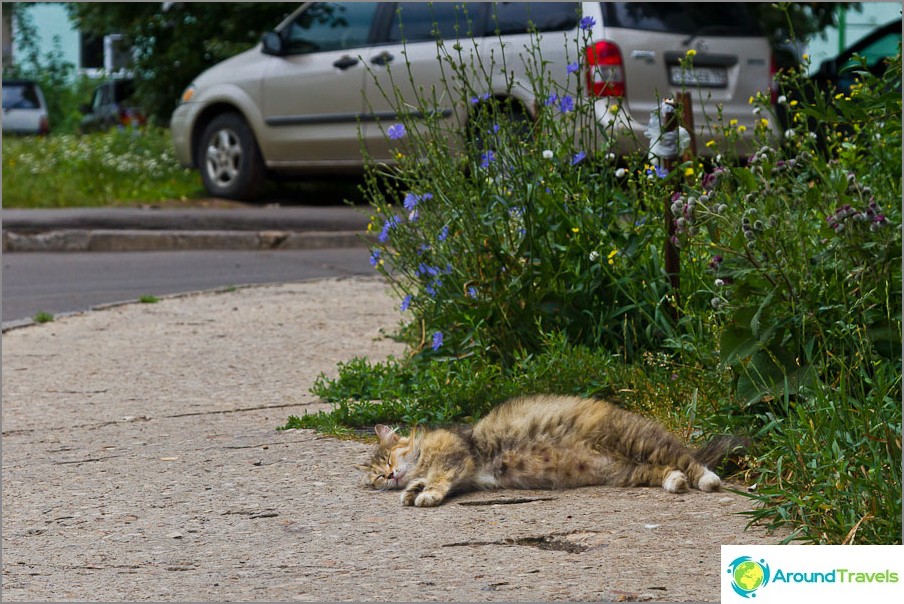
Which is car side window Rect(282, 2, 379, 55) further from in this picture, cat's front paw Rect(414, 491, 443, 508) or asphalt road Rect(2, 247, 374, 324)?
cat's front paw Rect(414, 491, 443, 508)

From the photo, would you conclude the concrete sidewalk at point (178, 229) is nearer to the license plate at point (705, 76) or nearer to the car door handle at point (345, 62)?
the car door handle at point (345, 62)

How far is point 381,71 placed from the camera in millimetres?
11742

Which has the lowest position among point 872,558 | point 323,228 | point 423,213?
point 323,228

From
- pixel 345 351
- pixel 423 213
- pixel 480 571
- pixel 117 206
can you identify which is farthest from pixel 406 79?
pixel 480 571

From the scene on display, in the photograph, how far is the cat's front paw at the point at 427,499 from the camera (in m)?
3.99

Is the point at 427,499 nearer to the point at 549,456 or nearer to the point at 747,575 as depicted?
the point at 549,456

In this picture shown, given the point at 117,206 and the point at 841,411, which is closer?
the point at 841,411

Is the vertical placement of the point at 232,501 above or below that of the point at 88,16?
below

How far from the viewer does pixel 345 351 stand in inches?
261

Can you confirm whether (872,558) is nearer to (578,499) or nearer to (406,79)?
(578,499)

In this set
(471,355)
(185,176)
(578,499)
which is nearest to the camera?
(578,499)

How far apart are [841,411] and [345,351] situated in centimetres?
344

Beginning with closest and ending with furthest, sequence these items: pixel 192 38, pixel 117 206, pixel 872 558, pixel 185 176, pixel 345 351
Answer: pixel 872 558
pixel 345 351
pixel 117 206
pixel 185 176
pixel 192 38

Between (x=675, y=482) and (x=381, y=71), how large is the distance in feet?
27.4
